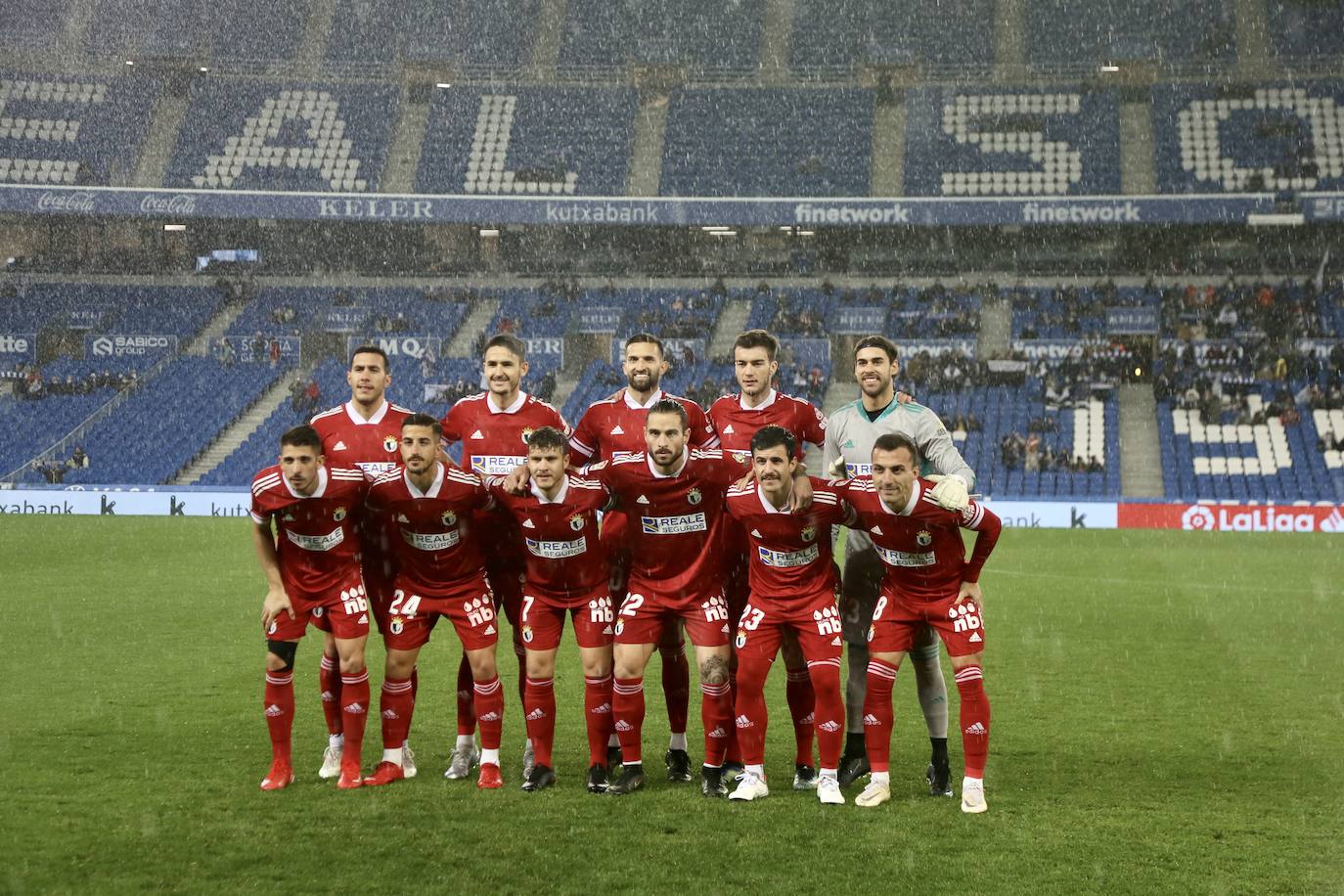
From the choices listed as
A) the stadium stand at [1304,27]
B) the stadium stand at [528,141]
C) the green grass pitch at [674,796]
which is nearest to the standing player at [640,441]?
the green grass pitch at [674,796]

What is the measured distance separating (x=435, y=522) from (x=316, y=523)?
0.60 metres

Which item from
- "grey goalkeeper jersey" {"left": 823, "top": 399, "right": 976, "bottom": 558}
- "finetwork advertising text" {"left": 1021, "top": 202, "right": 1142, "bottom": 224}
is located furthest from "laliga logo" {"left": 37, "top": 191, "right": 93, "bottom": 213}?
"grey goalkeeper jersey" {"left": 823, "top": 399, "right": 976, "bottom": 558}

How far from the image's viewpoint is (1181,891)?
5070mm

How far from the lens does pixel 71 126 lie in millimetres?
38875

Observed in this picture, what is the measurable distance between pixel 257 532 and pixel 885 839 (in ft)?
11.2

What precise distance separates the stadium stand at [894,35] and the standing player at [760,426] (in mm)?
36649

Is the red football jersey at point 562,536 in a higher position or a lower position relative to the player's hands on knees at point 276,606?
higher

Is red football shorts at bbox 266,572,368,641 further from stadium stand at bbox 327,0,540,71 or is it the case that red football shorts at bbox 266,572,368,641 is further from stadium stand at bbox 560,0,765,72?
stadium stand at bbox 327,0,540,71

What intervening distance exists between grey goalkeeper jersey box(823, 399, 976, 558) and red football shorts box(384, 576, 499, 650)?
1.92m

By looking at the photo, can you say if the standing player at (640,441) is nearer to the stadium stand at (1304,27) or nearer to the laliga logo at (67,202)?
the laliga logo at (67,202)

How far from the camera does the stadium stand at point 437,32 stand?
141 ft

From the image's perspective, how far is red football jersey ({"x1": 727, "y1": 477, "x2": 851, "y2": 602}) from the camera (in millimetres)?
6438

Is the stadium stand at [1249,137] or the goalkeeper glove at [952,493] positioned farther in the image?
the stadium stand at [1249,137]

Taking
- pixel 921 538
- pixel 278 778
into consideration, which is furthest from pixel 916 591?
pixel 278 778
